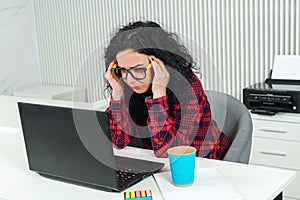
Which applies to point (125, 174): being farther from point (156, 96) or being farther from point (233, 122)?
point (233, 122)

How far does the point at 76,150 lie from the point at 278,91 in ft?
6.03

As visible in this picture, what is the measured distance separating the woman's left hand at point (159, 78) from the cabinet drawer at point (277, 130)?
135 cm

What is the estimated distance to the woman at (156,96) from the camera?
175cm

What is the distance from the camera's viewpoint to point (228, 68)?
12.0ft

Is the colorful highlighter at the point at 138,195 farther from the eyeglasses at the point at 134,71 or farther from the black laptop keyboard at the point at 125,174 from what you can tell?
the eyeglasses at the point at 134,71

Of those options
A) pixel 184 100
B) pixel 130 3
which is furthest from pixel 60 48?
pixel 184 100

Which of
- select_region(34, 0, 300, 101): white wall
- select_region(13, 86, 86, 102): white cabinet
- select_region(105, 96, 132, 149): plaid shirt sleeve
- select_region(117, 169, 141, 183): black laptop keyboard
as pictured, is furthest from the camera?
select_region(13, 86, 86, 102): white cabinet

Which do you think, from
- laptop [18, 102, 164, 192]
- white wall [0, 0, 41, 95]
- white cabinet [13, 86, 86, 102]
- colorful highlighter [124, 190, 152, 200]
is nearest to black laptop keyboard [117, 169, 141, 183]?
laptop [18, 102, 164, 192]

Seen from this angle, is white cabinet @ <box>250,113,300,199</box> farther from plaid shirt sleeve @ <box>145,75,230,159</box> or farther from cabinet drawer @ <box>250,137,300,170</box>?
plaid shirt sleeve @ <box>145,75,230,159</box>

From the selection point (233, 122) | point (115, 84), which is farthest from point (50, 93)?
point (233, 122)

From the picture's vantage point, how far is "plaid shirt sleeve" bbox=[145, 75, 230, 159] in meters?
1.86

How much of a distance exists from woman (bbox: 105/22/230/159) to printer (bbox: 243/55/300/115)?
1156 mm

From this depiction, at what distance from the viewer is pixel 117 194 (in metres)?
1.52

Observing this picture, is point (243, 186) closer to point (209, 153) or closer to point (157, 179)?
point (157, 179)
